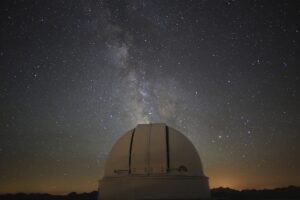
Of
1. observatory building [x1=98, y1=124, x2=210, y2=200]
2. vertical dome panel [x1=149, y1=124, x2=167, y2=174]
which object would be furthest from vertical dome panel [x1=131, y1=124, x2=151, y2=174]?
vertical dome panel [x1=149, y1=124, x2=167, y2=174]

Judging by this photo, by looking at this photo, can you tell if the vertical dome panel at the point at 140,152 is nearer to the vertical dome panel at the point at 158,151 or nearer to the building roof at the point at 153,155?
the building roof at the point at 153,155

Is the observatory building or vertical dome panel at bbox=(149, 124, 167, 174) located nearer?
the observatory building

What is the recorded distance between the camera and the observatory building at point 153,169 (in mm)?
15234

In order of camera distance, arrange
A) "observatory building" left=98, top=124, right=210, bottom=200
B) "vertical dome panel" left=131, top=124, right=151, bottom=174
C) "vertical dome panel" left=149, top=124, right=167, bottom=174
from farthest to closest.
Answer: "vertical dome panel" left=131, top=124, right=151, bottom=174 < "vertical dome panel" left=149, top=124, right=167, bottom=174 < "observatory building" left=98, top=124, right=210, bottom=200

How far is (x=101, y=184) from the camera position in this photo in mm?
16984

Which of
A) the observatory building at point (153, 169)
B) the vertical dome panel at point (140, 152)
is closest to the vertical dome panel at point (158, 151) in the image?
the observatory building at point (153, 169)

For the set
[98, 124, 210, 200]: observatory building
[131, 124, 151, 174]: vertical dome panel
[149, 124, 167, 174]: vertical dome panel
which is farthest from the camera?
[131, 124, 151, 174]: vertical dome panel

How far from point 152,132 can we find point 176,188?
4.00 metres

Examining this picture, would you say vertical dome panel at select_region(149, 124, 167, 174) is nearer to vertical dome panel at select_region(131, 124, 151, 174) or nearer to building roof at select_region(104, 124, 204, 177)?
building roof at select_region(104, 124, 204, 177)

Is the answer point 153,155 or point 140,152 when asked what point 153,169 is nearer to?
point 153,155

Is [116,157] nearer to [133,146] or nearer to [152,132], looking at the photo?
[133,146]

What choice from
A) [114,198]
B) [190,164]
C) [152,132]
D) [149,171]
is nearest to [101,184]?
[114,198]

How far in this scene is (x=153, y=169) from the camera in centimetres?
1553

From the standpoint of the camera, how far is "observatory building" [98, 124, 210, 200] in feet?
50.0
